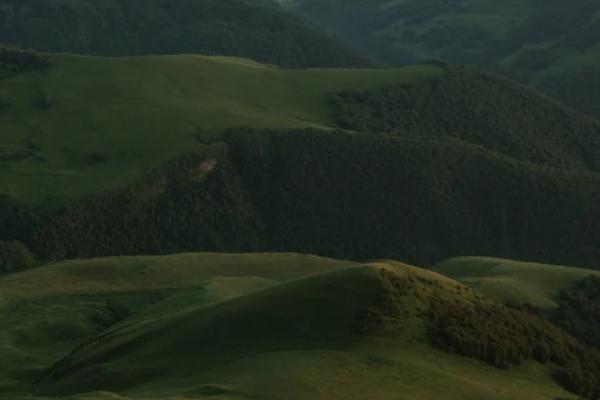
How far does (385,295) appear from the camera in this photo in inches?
2283

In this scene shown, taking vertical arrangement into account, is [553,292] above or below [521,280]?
below

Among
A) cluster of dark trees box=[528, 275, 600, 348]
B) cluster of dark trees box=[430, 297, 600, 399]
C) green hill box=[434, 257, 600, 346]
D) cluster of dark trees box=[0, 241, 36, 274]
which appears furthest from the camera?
cluster of dark trees box=[0, 241, 36, 274]

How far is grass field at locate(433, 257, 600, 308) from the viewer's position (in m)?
102

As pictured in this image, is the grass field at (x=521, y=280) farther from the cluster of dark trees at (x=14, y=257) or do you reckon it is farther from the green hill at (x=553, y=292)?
the cluster of dark trees at (x=14, y=257)

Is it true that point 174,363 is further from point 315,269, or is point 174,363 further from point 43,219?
point 43,219

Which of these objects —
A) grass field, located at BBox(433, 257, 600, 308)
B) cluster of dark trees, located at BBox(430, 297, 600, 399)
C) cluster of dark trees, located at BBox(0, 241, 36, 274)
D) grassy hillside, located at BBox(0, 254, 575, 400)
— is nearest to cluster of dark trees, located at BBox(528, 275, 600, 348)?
grass field, located at BBox(433, 257, 600, 308)

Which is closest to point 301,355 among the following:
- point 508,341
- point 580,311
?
point 508,341

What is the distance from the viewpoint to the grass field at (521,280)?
336 ft

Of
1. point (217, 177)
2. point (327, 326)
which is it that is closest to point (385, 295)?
point (327, 326)

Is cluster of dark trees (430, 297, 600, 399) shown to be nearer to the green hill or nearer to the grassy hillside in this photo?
the grassy hillside

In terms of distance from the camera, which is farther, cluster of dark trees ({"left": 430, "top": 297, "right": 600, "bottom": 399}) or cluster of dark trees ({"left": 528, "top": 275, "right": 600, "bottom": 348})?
cluster of dark trees ({"left": 528, "top": 275, "right": 600, "bottom": 348})

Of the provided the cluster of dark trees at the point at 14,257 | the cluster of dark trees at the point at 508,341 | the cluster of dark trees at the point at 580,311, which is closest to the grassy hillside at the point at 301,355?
the cluster of dark trees at the point at 508,341

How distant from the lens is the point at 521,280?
110750 mm

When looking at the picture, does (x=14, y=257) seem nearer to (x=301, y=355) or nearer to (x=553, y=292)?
(x=553, y=292)
